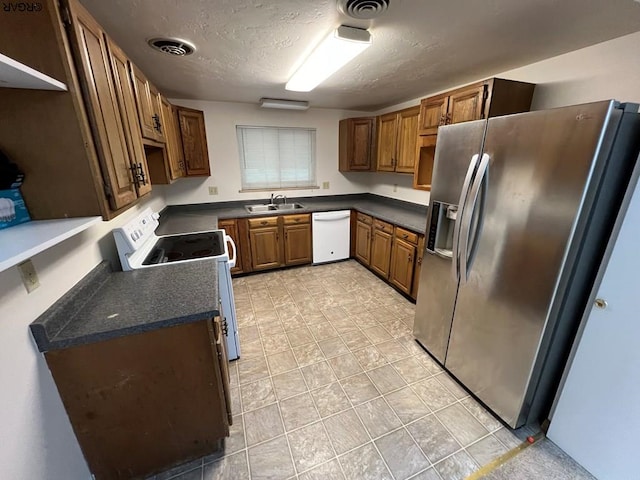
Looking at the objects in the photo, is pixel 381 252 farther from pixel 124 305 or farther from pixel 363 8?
Result: pixel 124 305

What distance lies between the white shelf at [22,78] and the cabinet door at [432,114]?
2562 millimetres

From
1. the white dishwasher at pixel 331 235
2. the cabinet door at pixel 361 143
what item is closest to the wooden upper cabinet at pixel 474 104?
the cabinet door at pixel 361 143

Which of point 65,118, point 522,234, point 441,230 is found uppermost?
point 65,118

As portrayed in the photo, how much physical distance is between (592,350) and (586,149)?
942mm

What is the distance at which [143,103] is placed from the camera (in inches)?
70.7

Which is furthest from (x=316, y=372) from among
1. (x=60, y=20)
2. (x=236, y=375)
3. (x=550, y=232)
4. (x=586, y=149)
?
(x=60, y=20)

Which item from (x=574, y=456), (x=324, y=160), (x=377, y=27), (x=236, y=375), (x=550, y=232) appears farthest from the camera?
(x=324, y=160)

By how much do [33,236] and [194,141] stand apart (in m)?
2.71

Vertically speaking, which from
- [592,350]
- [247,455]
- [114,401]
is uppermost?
[592,350]

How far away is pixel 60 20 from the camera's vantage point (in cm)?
91

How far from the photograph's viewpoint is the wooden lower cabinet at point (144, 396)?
3.67 ft

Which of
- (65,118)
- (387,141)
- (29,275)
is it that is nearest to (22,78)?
(65,118)

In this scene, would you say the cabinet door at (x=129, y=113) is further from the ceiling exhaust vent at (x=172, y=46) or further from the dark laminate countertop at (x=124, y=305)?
the dark laminate countertop at (x=124, y=305)

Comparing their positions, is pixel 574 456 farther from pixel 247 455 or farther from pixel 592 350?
pixel 247 455
